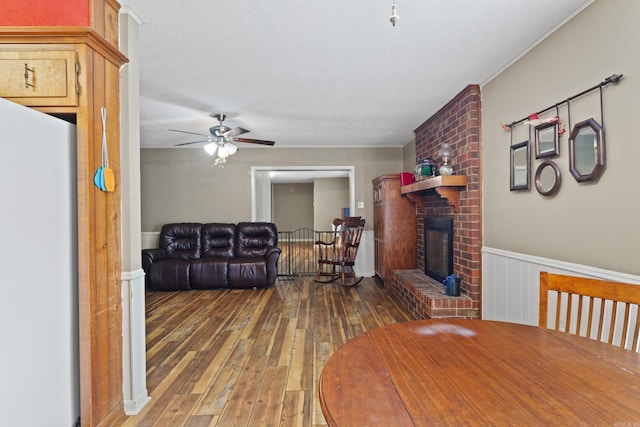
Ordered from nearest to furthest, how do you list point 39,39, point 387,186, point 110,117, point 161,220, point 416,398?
point 416,398, point 39,39, point 110,117, point 387,186, point 161,220

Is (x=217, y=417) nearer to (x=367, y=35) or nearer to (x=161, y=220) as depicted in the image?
(x=367, y=35)

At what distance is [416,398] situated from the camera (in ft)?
2.54

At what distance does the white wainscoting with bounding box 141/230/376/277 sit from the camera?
234 inches

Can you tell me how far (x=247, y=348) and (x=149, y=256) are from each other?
2959 millimetres

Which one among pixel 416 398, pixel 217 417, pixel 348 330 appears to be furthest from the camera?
pixel 348 330

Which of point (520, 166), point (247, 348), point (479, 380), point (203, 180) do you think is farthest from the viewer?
point (203, 180)

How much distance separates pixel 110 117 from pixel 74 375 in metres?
1.32

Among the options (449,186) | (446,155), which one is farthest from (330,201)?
(449,186)

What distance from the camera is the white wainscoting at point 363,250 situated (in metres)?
5.94

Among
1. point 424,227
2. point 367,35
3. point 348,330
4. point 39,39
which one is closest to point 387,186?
point 424,227

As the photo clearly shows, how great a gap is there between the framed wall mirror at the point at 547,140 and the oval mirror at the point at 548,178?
0.22ft

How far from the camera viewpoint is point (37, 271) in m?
1.44

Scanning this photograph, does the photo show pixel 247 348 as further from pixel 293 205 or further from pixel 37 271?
pixel 293 205

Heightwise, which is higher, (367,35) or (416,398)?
(367,35)
